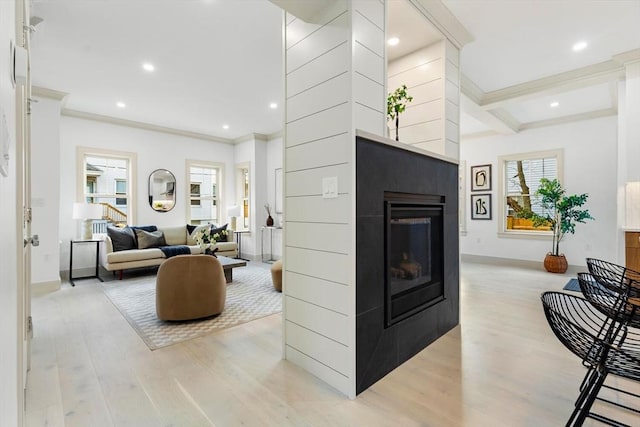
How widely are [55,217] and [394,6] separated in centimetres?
516

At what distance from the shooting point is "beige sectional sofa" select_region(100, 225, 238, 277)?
5082mm

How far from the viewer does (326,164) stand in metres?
2.07

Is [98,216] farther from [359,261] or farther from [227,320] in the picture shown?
[359,261]

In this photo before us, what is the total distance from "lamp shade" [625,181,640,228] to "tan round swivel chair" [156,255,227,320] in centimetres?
473

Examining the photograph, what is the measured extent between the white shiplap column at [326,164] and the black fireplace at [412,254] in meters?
0.40

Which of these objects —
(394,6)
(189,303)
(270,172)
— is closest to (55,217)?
(189,303)

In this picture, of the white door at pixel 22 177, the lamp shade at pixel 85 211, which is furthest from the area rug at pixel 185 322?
the lamp shade at pixel 85 211

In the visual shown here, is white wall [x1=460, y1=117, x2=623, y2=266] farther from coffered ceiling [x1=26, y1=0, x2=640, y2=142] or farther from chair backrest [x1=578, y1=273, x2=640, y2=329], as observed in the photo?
chair backrest [x1=578, y1=273, x2=640, y2=329]

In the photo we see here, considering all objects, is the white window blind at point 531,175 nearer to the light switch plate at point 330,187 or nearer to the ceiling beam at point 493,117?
the ceiling beam at point 493,117

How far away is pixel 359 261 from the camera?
197 centimetres

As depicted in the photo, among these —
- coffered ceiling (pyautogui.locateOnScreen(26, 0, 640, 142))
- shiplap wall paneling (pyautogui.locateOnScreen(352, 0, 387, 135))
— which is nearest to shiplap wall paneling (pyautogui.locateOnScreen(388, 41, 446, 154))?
coffered ceiling (pyautogui.locateOnScreen(26, 0, 640, 142))

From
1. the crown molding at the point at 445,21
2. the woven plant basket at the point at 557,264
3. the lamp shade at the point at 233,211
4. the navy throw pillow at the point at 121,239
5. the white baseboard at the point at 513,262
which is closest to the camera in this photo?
the crown molding at the point at 445,21

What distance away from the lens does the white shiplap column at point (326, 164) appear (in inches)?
76.8

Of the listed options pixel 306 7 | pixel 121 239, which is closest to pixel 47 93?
pixel 121 239
